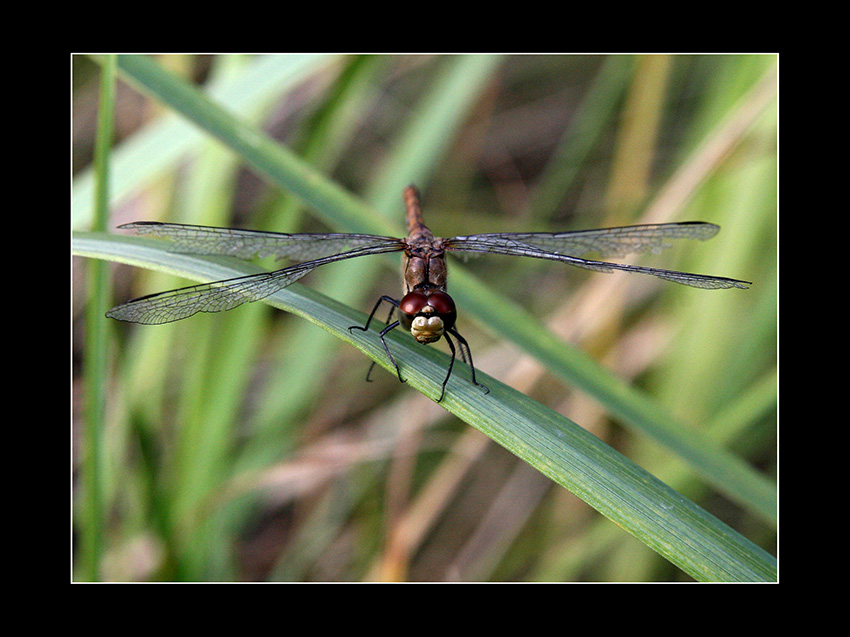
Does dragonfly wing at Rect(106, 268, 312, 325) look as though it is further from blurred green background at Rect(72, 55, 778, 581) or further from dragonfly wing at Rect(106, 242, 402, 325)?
blurred green background at Rect(72, 55, 778, 581)

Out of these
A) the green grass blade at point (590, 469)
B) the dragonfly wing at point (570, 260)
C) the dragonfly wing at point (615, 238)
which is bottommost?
the green grass blade at point (590, 469)

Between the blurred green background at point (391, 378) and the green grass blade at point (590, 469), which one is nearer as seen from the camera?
the green grass blade at point (590, 469)

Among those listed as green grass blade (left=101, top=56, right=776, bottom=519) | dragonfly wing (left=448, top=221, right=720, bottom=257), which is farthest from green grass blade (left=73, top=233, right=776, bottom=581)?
dragonfly wing (left=448, top=221, right=720, bottom=257)

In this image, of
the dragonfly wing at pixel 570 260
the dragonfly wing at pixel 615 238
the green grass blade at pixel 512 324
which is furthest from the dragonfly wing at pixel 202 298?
the dragonfly wing at pixel 615 238

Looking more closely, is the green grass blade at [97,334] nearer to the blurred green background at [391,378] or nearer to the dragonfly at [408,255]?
the blurred green background at [391,378]

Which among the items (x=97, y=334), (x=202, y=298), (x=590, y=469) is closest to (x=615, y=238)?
(x=590, y=469)

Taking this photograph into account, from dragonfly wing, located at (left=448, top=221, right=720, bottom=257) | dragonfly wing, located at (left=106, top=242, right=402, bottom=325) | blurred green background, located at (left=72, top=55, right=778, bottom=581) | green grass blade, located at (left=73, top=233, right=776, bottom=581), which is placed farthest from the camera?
blurred green background, located at (left=72, top=55, right=778, bottom=581)

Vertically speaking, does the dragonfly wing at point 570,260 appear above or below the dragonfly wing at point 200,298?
above

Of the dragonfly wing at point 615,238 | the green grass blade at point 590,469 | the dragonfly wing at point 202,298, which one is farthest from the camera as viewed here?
the dragonfly wing at point 615,238
